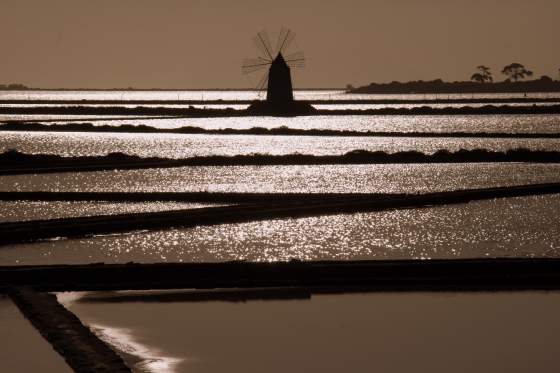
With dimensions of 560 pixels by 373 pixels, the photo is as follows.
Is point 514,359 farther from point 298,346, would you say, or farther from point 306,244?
point 306,244

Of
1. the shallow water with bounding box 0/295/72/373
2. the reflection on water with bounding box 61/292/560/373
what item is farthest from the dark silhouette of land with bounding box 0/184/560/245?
the shallow water with bounding box 0/295/72/373

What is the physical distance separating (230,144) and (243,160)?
18666 millimetres

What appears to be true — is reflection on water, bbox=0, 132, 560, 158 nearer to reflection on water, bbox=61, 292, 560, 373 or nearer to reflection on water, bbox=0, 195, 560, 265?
reflection on water, bbox=0, 195, 560, 265

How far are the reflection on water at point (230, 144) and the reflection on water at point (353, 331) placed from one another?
29.6 metres


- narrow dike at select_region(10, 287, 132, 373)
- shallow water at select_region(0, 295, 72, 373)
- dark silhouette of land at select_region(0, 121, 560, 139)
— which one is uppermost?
narrow dike at select_region(10, 287, 132, 373)

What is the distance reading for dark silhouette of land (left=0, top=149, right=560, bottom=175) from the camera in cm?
2833

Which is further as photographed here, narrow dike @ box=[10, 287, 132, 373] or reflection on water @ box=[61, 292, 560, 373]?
reflection on water @ box=[61, 292, 560, 373]

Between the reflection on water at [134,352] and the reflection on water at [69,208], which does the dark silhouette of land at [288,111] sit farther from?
the reflection on water at [134,352]

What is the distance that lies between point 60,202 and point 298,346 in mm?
11893

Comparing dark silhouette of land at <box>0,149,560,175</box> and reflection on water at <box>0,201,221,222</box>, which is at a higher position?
reflection on water at <box>0,201,221,222</box>

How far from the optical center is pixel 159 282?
1094 centimetres

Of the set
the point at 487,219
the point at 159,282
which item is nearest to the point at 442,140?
the point at 487,219

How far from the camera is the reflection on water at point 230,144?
42.1 metres

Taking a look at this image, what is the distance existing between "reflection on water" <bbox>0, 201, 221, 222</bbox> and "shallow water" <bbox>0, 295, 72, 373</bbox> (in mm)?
8139
